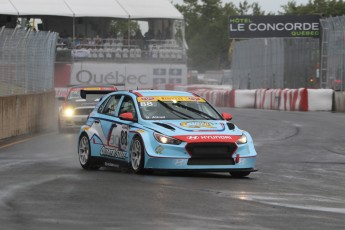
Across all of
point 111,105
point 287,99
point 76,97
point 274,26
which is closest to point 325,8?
point 274,26

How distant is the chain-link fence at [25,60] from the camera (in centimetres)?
2448

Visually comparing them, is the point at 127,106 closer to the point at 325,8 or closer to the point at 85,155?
the point at 85,155

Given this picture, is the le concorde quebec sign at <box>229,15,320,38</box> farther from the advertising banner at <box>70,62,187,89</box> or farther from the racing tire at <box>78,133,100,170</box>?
the racing tire at <box>78,133,100,170</box>

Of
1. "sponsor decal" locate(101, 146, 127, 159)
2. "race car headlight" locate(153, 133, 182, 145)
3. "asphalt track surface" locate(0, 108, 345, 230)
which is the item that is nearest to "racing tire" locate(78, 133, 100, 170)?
"asphalt track surface" locate(0, 108, 345, 230)

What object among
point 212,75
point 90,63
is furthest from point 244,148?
point 212,75

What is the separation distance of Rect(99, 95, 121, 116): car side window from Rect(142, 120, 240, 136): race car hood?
1.41 meters

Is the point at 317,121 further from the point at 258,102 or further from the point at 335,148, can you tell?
the point at 258,102

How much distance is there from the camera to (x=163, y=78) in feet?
193

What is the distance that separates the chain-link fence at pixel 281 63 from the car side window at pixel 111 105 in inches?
Answer: 1817

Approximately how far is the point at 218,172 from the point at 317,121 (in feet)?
58.1

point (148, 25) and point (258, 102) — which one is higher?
point (148, 25)

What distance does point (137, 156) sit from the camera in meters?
13.1

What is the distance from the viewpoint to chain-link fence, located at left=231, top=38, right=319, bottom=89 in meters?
62.8

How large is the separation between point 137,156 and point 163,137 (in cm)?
56
